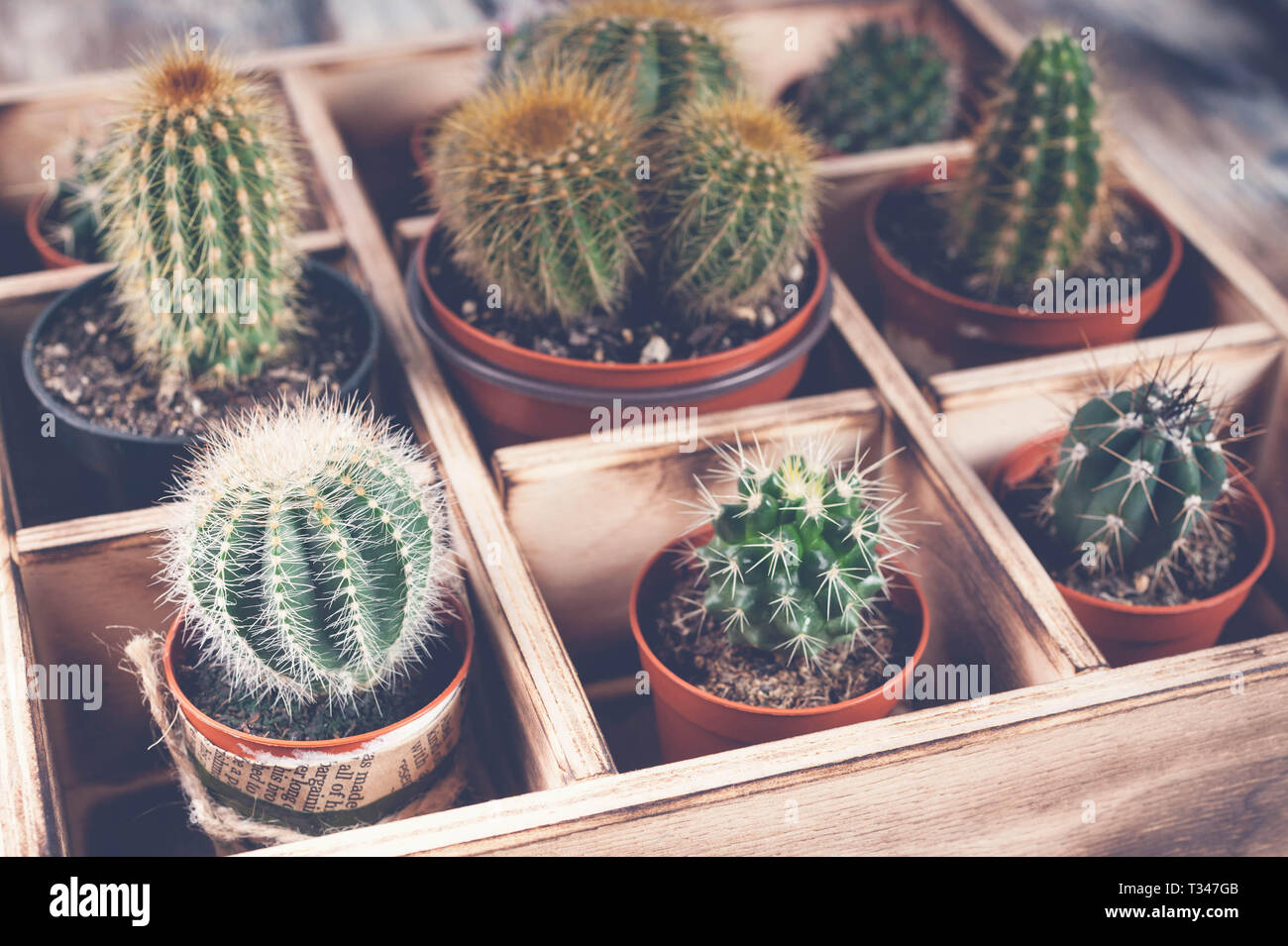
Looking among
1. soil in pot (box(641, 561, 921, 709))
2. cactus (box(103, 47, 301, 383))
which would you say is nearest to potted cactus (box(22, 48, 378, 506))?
cactus (box(103, 47, 301, 383))

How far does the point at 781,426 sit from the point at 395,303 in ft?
1.39

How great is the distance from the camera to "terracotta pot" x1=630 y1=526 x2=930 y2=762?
2.93 feet

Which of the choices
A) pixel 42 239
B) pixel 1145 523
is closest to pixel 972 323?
pixel 1145 523

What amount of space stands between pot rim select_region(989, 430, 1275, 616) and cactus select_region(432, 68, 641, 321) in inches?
16.9

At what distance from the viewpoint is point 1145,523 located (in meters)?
1.00

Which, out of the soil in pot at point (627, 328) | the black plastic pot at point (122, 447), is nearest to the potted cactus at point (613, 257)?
the soil in pot at point (627, 328)

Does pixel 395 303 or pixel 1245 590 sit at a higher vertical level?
pixel 395 303

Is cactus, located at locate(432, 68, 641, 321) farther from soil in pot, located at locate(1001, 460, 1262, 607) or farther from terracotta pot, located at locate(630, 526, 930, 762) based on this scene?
soil in pot, located at locate(1001, 460, 1262, 607)

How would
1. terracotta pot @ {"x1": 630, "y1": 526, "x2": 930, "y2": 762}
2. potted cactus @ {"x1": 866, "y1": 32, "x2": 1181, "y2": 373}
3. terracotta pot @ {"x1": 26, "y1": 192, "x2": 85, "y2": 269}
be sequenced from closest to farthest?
terracotta pot @ {"x1": 630, "y1": 526, "x2": 930, "y2": 762} < potted cactus @ {"x1": 866, "y1": 32, "x2": 1181, "y2": 373} < terracotta pot @ {"x1": 26, "y1": 192, "x2": 85, "y2": 269}

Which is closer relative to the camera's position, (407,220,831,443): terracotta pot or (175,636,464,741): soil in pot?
(175,636,464,741): soil in pot
